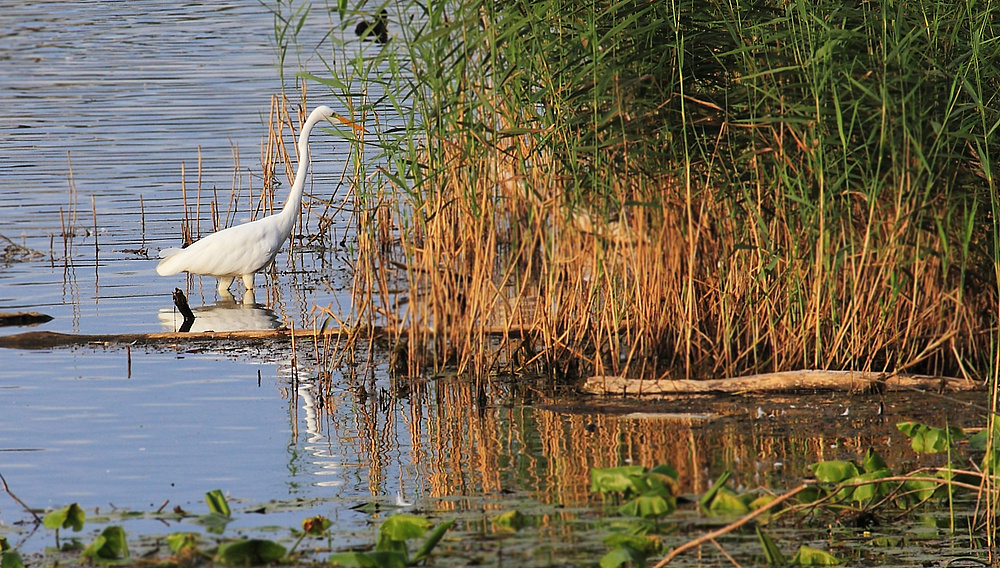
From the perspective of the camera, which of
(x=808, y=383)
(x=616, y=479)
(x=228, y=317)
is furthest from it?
(x=228, y=317)

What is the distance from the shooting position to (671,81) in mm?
6637

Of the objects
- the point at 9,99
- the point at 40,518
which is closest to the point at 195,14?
the point at 9,99

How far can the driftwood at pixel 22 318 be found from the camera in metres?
8.62

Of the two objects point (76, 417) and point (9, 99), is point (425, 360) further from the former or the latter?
point (9, 99)

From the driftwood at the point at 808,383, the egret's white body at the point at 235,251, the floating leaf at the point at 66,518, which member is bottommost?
the floating leaf at the point at 66,518

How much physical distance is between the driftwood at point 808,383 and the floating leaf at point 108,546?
302cm

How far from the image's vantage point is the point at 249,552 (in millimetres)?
4348

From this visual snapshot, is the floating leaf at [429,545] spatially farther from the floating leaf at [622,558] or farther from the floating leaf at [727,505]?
the floating leaf at [727,505]

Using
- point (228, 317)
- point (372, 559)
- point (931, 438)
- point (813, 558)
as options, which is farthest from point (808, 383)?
point (228, 317)

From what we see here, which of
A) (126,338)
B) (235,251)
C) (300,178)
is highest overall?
(300,178)

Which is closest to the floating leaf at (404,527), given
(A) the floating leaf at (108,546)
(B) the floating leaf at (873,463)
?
(A) the floating leaf at (108,546)

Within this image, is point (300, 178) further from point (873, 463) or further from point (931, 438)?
point (873, 463)

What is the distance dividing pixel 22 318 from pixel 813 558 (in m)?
5.90

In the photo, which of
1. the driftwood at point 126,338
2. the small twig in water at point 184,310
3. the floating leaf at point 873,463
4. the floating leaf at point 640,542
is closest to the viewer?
the floating leaf at point 640,542
